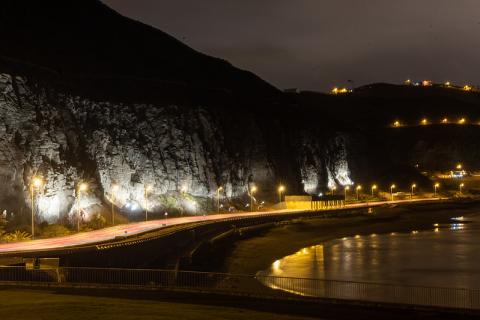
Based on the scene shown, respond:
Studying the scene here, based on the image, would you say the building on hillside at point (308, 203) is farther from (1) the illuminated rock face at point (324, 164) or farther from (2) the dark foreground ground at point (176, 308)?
(2) the dark foreground ground at point (176, 308)

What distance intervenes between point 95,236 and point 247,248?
14.4m

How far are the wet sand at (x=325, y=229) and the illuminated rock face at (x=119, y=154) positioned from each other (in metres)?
21.0

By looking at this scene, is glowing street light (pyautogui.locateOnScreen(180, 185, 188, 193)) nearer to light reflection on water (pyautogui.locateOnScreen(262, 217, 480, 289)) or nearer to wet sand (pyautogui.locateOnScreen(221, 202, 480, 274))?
wet sand (pyautogui.locateOnScreen(221, 202, 480, 274))

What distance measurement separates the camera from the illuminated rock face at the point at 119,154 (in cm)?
6581

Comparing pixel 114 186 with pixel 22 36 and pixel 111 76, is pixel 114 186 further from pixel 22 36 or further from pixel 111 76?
pixel 22 36

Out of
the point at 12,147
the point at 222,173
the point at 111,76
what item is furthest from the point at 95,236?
the point at 111,76

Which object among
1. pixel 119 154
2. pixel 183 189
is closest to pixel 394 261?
pixel 183 189

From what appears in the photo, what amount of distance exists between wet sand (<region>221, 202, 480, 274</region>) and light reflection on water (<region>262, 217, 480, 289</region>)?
205cm

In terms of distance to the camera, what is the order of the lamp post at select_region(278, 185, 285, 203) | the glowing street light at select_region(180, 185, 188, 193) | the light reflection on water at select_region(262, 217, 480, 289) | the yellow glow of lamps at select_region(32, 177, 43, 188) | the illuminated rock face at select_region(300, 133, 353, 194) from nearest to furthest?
the light reflection on water at select_region(262, 217, 480, 289) < the yellow glow of lamps at select_region(32, 177, 43, 188) < the glowing street light at select_region(180, 185, 188, 193) < the lamp post at select_region(278, 185, 285, 203) < the illuminated rock face at select_region(300, 133, 353, 194)

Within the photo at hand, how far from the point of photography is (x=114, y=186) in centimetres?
8238

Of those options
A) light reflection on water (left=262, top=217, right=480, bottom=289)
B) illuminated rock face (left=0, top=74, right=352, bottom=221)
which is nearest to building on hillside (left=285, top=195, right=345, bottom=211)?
illuminated rock face (left=0, top=74, right=352, bottom=221)

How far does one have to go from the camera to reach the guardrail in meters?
29.3

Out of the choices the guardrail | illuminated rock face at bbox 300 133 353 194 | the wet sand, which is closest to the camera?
the guardrail

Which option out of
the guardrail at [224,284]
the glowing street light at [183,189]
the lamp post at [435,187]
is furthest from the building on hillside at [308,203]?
the guardrail at [224,284]
